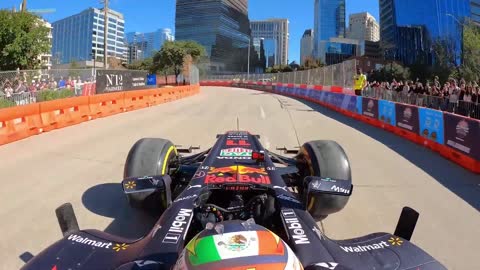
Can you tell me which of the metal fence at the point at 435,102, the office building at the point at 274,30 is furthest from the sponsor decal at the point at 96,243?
the office building at the point at 274,30

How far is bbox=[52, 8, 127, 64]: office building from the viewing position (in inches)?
6294

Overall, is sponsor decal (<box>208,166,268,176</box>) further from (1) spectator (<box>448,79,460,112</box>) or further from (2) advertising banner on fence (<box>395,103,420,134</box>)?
(1) spectator (<box>448,79,460,112</box>)

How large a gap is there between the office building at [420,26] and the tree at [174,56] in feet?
139

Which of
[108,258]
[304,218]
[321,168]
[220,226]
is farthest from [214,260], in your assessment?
[321,168]

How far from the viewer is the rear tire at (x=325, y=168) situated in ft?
14.9

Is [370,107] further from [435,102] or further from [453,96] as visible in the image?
[453,96]

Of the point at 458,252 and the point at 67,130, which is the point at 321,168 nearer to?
A: the point at 458,252

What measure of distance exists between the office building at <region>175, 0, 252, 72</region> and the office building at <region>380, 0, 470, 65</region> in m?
50.4

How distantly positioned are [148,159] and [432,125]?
8.16 m

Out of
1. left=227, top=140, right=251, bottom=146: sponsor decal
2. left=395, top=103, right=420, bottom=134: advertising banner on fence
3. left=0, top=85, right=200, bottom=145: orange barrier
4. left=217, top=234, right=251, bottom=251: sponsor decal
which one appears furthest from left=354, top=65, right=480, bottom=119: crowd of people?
left=217, top=234, right=251, bottom=251: sponsor decal

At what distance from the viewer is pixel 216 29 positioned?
454 feet

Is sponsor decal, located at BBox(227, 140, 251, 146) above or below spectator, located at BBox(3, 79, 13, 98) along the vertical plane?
below

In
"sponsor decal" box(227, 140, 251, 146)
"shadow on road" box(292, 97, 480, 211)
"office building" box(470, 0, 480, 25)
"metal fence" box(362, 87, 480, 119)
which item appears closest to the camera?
"sponsor decal" box(227, 140, 251, 146)

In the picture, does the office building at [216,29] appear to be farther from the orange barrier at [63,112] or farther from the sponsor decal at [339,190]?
the sponsor decal at [339,190]
